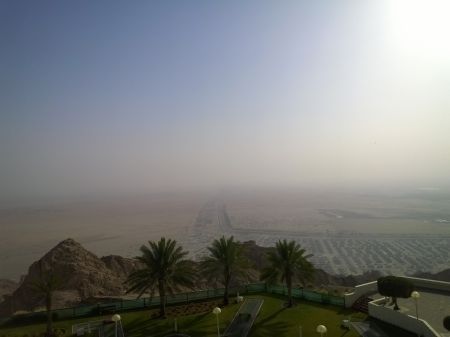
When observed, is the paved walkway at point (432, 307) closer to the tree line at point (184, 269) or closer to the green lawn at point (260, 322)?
the green lawn at point (260, 322)

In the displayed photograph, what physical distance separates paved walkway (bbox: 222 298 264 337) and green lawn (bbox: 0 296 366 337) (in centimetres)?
37

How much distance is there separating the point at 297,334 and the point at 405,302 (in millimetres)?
7812

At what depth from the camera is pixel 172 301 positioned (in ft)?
98.8

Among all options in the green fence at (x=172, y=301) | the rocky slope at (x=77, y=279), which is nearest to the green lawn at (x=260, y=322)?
the green fence at (x=172, y=301)

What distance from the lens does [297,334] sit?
73.0 ft

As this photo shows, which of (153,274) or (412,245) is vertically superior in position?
(153,274)

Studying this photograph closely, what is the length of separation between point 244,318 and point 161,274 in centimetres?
643

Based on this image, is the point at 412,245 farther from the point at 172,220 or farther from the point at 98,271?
the point at 172,220

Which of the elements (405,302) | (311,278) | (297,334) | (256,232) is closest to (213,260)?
(311,278)

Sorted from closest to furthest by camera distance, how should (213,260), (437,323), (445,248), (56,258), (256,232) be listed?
(437,323) → (213,260) → (56,258) → (445,248) → (256,232)

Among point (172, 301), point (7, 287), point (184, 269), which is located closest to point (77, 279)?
point (172, 301)

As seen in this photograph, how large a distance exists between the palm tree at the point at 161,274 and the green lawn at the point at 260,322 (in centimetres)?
185

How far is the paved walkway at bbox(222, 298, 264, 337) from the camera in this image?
23.0 metres

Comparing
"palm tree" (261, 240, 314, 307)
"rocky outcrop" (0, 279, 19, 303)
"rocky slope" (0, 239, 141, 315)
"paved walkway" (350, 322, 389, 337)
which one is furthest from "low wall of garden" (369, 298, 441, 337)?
"rocky outcrop" (0, 279, 19, 303)
